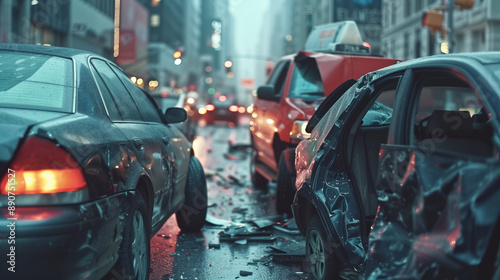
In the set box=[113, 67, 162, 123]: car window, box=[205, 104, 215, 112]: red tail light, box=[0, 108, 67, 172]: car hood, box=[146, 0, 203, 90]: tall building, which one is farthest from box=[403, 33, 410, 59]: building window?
box=[0, 108, 67, 172]: car hood

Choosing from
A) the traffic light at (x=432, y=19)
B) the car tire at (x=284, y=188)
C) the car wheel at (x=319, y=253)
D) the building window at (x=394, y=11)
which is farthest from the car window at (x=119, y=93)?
the building window at (x=394, y=11)

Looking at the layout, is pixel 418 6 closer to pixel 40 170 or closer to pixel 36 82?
pixel 36 82

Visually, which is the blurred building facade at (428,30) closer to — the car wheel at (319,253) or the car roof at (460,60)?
the car wheel at (319,253)

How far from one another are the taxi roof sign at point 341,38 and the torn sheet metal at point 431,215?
6.76m

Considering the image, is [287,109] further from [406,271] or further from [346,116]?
[406,271]

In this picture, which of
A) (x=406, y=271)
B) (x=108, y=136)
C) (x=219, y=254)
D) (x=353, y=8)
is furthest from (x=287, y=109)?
(x=353, y=8)

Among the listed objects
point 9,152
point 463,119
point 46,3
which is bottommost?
point 9,152

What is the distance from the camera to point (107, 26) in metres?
46.6

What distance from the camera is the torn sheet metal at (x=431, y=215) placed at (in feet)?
7.97

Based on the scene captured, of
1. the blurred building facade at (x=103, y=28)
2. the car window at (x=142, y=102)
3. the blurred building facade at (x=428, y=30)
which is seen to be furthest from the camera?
the blurred building facade at (x=428, y=30)

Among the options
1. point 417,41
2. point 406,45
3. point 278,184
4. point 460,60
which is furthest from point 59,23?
point 460,60

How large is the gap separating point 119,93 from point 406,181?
2361 mm

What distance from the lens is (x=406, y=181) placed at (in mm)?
3004

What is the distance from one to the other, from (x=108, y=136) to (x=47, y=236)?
848mm
